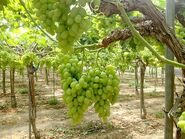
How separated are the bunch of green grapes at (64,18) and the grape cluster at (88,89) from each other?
526 millimetres

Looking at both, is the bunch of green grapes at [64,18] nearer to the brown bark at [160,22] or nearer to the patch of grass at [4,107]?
the brown bark at [160,22]

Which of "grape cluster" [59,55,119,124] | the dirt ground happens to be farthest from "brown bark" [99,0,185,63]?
the dirt ground

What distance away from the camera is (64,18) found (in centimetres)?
89

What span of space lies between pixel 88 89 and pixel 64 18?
623 millimetres

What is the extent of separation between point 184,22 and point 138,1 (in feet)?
2.33

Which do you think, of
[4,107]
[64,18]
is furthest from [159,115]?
[64,18]

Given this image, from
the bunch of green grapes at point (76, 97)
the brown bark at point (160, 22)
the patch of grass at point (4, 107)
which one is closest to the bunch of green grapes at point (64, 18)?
the bunch of green grapes at point (76, 97)

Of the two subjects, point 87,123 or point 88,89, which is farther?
point 87,123

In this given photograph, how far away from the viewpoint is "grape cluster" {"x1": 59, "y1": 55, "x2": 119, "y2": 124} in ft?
4.80

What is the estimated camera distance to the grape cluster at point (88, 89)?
1.46 m

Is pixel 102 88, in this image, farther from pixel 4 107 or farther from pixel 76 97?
pixel 4 107

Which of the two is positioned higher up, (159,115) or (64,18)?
(64,18)

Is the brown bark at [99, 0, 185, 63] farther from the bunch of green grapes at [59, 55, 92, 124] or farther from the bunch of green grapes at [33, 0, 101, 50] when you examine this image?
the bunch of green grapes at [33, 0, 101, 50]

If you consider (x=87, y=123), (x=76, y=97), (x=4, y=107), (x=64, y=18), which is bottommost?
(x=87, y=123)
